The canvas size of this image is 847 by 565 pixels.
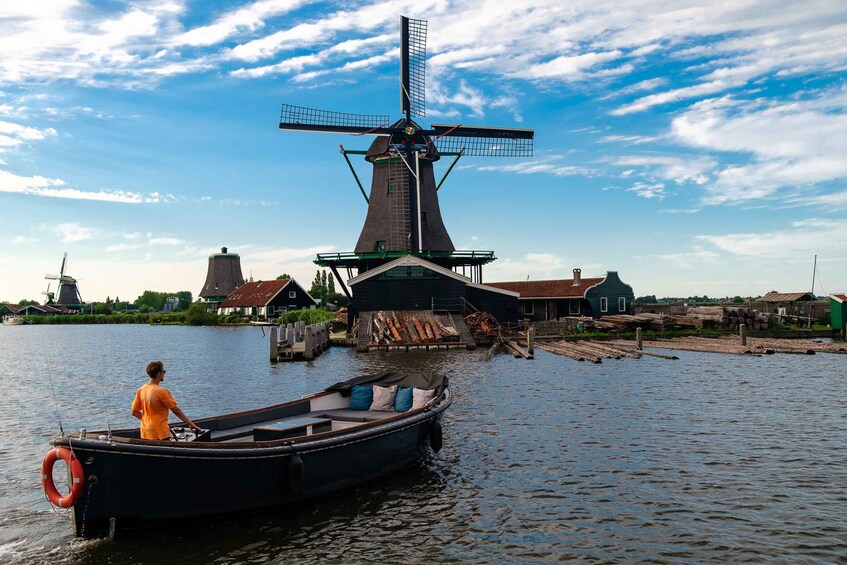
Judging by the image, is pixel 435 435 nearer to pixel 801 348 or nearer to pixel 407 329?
pixel 407 329

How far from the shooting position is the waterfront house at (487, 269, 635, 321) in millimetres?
59531

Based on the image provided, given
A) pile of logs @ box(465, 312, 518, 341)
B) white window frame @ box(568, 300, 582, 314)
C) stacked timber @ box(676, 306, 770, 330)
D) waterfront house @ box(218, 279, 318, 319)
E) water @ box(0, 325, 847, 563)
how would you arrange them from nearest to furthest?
water @ box(0, 325, 847, 563), pile of logs @ box(465, 312, 518, 341), stacked timber @ box(676, 306, 770, 330), white window frame @ box(568, 300, 582, 314), waterfront house @ box(218, 279, 318, 319)

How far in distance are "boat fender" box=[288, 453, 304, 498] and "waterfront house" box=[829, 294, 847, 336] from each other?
2088 inches

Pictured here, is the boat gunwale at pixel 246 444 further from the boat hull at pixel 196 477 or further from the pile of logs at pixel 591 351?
the pile of logs at pixel 591 351

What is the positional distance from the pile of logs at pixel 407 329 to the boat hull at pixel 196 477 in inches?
1189

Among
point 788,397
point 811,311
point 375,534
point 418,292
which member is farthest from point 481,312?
point 375,534

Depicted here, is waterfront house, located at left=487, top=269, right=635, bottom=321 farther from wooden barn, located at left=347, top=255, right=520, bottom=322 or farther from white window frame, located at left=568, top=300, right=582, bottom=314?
wooden barn, located at left=347, top=255, right=520, bottom=322

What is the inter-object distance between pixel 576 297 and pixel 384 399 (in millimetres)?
44806

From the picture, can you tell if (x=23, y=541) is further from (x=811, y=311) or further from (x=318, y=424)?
(x=811, y=311)

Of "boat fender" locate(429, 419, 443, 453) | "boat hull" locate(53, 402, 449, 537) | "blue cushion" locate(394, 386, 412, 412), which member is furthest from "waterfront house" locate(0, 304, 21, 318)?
"boat hull" locate(53, 402, 449, 537)

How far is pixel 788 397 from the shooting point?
2375 centimetres

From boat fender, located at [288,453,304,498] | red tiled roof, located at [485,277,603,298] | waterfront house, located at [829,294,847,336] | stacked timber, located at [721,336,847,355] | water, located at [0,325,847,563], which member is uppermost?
red tiled roof, located at [485,277,603,298]

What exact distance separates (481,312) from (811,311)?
33.1m

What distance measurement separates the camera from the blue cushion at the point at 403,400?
1672 cm
